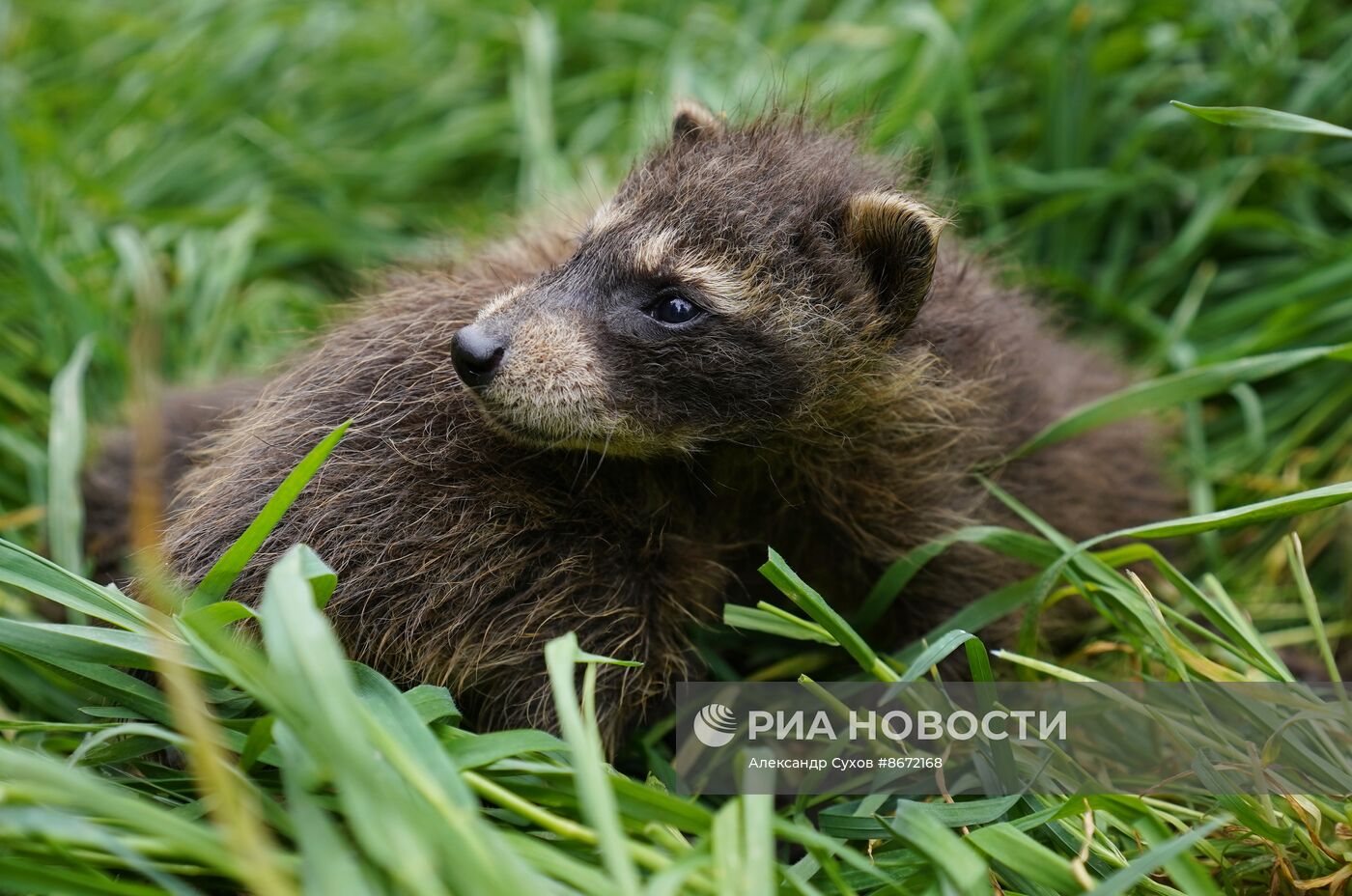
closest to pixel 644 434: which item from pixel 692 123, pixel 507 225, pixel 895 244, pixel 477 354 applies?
pixel 477 354

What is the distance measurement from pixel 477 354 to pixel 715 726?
1250mm

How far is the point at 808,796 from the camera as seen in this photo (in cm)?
306

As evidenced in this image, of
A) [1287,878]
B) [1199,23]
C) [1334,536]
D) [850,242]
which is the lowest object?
[1334,536]

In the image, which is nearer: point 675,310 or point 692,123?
point 675,310

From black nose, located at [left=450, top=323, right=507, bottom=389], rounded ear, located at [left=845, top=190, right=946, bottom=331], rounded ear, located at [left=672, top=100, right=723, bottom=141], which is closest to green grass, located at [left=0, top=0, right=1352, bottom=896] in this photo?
rounded ear, located at [left=672, top=100, right=723, bottom=141]

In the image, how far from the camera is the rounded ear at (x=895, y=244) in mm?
3002

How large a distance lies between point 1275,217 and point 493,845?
426cm

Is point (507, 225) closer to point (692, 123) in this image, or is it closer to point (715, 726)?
point (692, 123)

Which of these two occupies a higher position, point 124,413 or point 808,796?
point 124,413

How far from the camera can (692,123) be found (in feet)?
11.5

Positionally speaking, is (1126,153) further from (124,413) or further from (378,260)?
(124,413)

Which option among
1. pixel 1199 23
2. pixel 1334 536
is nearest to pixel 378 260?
pixel 1199 23

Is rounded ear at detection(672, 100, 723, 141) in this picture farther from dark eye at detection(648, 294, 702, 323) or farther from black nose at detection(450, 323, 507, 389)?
black nose at detection(450, 323, 507, 389)

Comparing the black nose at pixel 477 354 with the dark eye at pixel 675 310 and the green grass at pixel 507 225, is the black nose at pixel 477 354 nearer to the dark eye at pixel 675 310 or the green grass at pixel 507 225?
the dark eye at pixel 675 310
